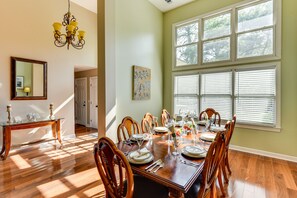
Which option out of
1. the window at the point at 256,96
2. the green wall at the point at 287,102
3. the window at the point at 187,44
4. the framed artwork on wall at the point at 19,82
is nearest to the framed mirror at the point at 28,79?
the framed artwork on wall at the point at 19,82

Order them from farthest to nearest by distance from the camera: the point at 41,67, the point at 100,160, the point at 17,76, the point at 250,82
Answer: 1. the point at 41,67
2. the point at 17,76
3. the point at 250,82
4. the point at 100,160

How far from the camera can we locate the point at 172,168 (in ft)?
4.28

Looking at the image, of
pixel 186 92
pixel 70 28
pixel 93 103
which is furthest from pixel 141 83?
pixel 93 103

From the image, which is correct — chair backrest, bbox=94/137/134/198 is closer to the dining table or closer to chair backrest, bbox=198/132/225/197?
the dining table

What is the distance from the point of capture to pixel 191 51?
4254mm

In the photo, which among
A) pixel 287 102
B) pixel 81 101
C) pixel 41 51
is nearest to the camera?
pixel 287 102

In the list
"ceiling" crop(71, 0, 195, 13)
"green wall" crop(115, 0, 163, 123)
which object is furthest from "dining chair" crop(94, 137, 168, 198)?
"ceiling" crop(71, 0, 195, 13)

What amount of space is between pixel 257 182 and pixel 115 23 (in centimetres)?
385

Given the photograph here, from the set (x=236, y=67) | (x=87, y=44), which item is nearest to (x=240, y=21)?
(x=236, y=67)

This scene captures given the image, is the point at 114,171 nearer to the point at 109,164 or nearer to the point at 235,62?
the point at 109,164

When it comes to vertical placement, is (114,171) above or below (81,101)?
below

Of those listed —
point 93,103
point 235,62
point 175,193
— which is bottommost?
point 175,193

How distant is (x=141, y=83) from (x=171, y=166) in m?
2.75

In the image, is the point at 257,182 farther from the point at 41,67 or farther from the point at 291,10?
the point at 41,67
